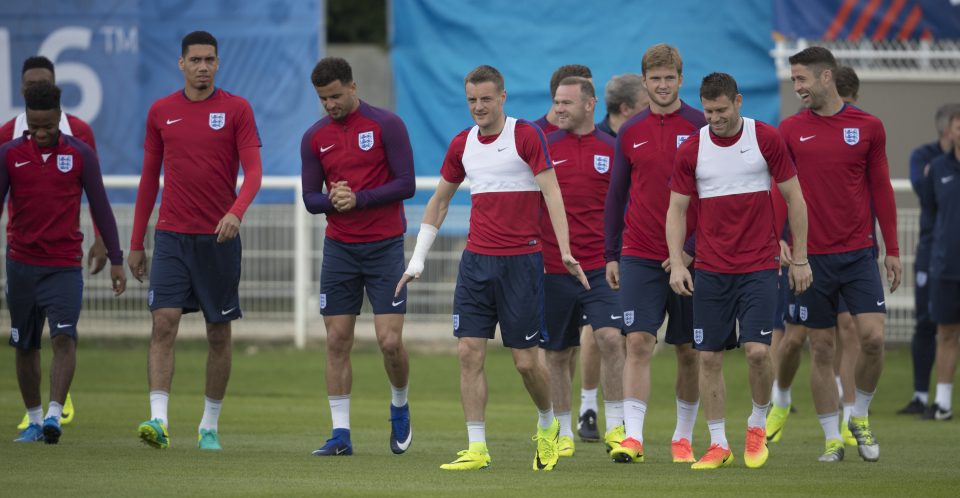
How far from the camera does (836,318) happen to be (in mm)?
10242

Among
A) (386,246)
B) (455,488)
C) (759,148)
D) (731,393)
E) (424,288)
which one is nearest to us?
(455,488)

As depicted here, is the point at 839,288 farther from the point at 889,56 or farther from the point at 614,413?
the point at 889,56

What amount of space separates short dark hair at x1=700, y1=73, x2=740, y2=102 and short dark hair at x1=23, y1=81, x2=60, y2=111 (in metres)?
4.42

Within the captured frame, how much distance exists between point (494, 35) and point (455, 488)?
12.9 metres

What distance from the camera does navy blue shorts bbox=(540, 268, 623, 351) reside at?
33.3ft

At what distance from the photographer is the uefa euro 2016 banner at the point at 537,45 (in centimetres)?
1956

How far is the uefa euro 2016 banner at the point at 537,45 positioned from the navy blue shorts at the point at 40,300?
32.0 ft

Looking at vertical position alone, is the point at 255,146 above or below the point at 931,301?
above

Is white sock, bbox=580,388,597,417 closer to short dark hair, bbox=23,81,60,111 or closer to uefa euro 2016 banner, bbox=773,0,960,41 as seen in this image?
short dark hair, bbox=23,81,60,111

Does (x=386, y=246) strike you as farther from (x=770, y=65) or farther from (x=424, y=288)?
(x=770, y=65)

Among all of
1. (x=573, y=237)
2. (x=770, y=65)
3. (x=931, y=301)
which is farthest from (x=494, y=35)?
(x=573, y=237)

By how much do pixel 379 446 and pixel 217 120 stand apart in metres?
2.56

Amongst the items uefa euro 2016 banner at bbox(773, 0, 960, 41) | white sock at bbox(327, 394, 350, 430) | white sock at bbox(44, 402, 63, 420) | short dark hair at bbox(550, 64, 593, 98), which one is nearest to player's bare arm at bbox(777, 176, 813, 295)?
short dark hair at bbox(550, 64, 593, 98)

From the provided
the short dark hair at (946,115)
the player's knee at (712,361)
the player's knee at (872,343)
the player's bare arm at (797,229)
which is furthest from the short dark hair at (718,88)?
the short dark hair at (946,115)
